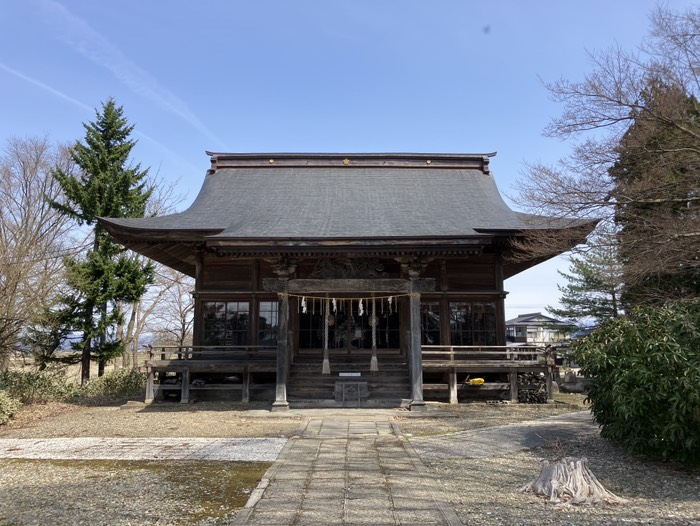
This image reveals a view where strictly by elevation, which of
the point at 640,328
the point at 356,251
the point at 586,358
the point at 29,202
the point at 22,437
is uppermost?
the point at 29,202

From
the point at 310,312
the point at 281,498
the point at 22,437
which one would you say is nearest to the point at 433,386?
the point at 310,312

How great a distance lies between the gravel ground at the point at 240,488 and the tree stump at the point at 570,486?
14 cm

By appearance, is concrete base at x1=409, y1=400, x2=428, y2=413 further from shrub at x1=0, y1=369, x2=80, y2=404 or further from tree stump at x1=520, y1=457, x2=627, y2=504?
shrub at x1=0, y1=369, x2=80, y2=404

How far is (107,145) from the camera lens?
1834 centimetres

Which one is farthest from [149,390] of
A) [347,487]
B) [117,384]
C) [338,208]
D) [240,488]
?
[347,487]

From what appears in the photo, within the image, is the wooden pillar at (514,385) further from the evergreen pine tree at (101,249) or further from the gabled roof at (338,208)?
the evergreen pine tree at (101,249)

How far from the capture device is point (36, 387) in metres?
14.0

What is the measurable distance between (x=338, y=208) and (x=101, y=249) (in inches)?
356

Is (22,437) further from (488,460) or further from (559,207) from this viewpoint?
(559,207)

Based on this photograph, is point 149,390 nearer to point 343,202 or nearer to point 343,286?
point 343,286

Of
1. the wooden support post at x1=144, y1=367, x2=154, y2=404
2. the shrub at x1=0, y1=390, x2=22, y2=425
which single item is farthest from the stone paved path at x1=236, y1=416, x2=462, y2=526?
the shrub at x1=0, y1=390, x2=22, y2=425

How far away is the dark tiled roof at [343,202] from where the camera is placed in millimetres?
12617

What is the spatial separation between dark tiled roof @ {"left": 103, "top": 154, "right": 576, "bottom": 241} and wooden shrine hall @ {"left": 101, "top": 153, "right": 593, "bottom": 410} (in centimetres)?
8

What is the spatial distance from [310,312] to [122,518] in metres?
10.1
